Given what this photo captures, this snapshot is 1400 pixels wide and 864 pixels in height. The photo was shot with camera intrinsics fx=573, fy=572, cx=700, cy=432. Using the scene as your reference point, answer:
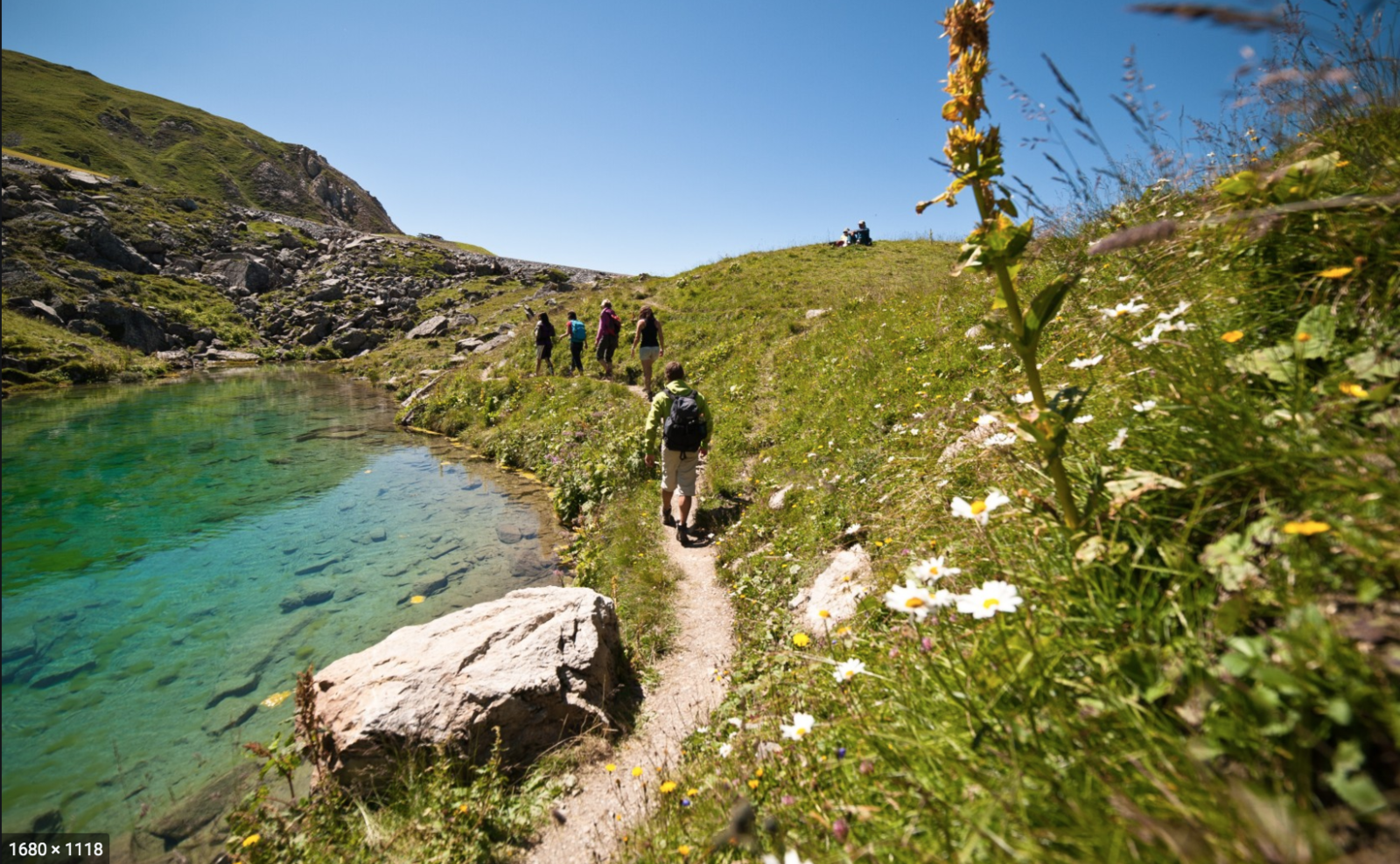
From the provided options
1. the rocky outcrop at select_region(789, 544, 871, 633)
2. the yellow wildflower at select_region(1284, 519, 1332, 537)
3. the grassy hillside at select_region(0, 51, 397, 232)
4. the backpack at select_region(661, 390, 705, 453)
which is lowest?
the rocky outcrop at select_region(789, 544, 871, 633)

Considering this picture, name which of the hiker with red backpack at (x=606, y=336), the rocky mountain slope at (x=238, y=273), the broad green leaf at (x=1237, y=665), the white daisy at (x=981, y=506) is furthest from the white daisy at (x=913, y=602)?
the rocky mountain slope at (x=238, y=273)

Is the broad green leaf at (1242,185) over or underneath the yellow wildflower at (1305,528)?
over

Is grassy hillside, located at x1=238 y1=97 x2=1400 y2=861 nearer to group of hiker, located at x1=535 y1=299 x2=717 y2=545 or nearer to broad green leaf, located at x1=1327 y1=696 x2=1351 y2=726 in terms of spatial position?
broad green leaf, located at x1=1327 y1=696 x2=1351 y2=726

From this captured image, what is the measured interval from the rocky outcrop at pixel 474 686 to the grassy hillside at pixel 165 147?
5671 inches

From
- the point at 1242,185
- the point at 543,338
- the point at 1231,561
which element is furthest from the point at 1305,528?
the point at 543,338

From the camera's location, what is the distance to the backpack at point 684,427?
32.8 ft

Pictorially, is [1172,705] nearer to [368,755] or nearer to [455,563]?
[368,755]

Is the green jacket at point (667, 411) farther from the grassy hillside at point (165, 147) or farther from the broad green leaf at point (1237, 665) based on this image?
the grassy hillside at point (165, 147)

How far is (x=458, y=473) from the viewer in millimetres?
16922

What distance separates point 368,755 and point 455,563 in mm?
5437

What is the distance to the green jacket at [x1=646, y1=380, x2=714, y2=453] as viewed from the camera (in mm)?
10234

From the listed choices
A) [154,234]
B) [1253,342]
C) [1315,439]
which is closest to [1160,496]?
[1315,439]

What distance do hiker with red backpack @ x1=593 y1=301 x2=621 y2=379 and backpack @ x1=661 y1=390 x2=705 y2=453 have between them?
1161 centimetres

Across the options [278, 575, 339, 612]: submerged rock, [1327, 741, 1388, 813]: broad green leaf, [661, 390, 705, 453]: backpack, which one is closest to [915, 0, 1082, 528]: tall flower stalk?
[1327, 741, 1388, 813]: broad green leaf
